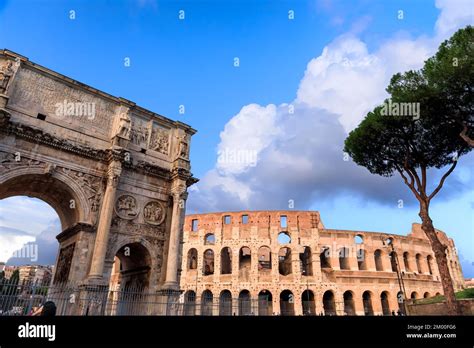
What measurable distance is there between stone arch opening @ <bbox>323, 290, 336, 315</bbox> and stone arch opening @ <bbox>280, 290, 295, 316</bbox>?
368 cm

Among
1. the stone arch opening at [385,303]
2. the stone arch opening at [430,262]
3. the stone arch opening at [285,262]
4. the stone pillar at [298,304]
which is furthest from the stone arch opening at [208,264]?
the stone arch opening at [430,262]

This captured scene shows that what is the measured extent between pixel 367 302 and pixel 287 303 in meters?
9.39

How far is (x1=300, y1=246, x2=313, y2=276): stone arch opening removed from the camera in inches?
1367

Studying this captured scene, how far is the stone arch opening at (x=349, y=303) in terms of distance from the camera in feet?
111

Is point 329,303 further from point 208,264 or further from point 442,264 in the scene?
point 442,264

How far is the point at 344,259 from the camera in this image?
36.5m

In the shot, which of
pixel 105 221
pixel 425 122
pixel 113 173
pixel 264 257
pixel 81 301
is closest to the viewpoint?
pixel 81 301

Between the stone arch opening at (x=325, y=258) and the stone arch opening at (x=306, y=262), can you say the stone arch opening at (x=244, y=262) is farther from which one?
the stone arch opening at (x=325, y=258)

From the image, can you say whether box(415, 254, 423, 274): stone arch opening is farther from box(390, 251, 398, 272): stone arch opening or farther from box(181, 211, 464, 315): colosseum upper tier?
box(390, 251, 398, 272): stone arch opening

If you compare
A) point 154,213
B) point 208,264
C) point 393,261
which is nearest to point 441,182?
point 154,213

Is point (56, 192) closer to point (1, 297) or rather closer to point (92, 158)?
point (92, 158)

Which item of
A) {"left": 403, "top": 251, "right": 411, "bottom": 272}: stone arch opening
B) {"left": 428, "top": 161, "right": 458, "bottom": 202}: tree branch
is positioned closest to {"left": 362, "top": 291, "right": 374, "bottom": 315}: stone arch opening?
{"left": 403, "top": 251, "right": 411, "bottom": 272}: stone arch opening

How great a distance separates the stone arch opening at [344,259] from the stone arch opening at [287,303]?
7265mm
